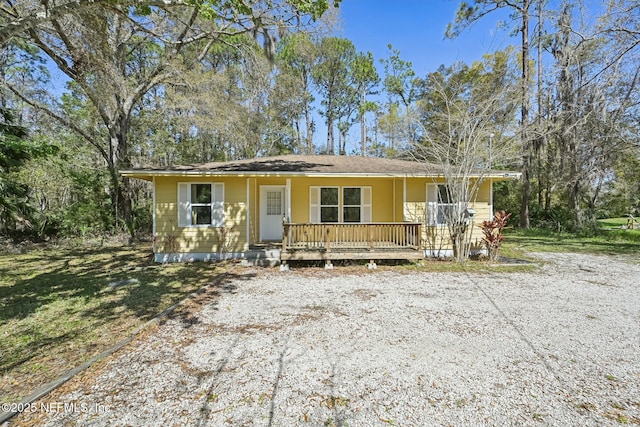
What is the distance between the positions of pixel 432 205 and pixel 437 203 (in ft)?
0.54

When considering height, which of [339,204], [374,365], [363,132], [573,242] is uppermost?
[363,132]

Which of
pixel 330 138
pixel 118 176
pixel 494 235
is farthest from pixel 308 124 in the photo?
pixel 494 235

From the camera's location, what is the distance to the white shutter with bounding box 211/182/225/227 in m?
9.06

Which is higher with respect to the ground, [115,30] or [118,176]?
[115,30]

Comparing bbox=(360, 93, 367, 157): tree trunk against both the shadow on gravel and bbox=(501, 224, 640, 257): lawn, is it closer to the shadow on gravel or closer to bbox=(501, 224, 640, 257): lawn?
bbox=(501, 224, 640, 257): lawn

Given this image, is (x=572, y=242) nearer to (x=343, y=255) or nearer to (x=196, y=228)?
(x=343, y=255)

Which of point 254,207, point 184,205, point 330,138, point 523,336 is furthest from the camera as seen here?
point 330,138

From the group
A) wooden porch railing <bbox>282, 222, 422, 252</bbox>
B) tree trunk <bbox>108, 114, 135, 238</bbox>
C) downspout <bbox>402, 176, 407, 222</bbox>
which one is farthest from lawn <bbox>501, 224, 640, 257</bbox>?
tree trunk <bbox>108, 114, 135, 238</bbox>

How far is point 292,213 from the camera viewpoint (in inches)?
410

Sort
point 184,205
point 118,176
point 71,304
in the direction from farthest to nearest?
point 118,176 → point 184,205 → point 71,304

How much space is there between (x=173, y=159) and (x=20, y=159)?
9.56 meters

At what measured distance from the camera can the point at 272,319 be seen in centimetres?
462

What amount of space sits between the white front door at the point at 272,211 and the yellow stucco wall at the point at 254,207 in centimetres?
20

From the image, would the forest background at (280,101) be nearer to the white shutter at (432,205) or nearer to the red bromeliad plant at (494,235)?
the white shutter at (432,205)
